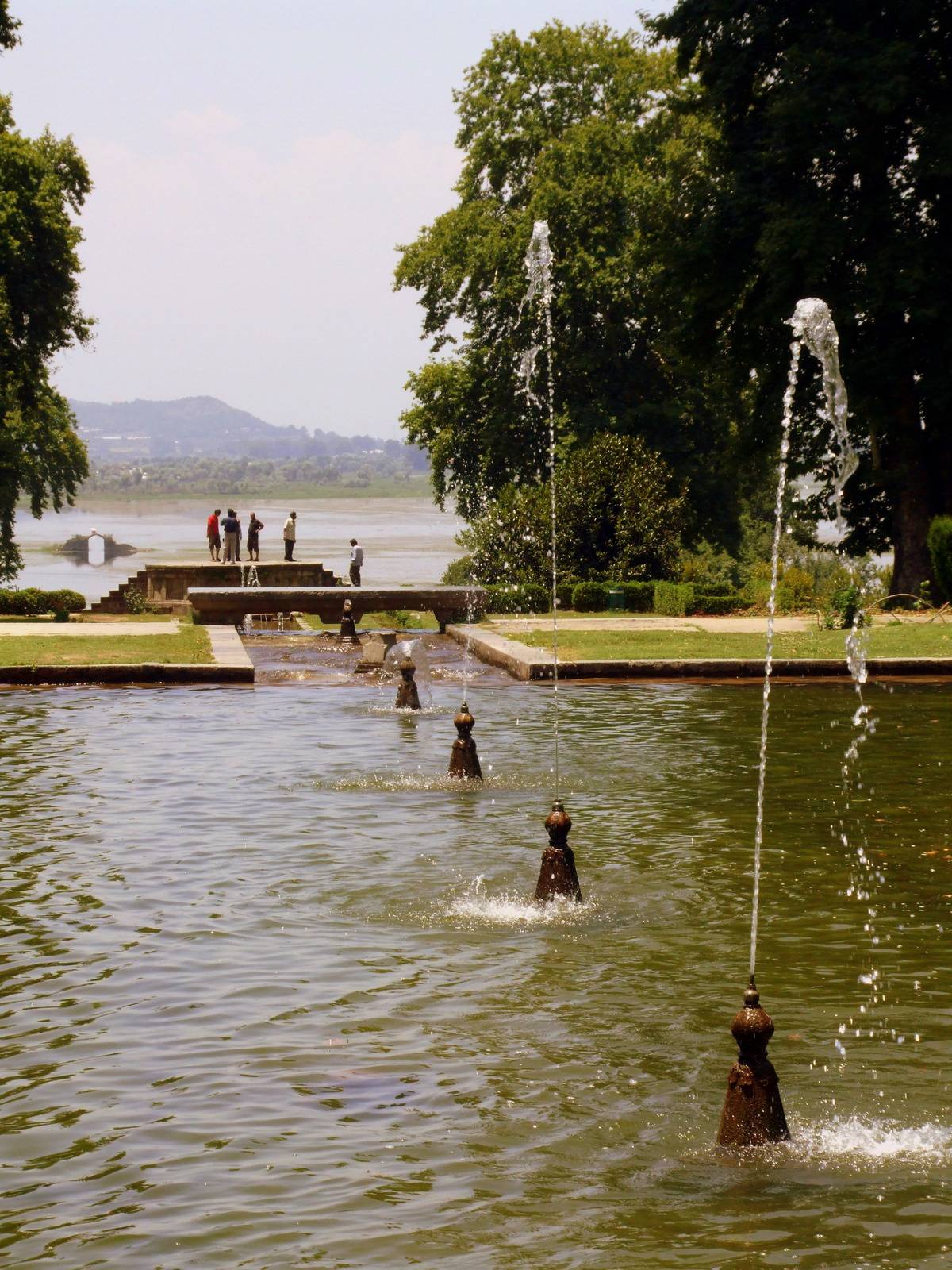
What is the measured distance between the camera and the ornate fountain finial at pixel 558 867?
30.0 ft

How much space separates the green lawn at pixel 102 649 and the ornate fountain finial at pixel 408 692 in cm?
450

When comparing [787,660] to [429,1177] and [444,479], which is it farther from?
[444,479]

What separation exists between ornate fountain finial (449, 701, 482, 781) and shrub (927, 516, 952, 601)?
15649mm

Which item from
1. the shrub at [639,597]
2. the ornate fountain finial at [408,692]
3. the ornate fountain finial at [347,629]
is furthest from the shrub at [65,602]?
the ornate fountain finial at [408,692]

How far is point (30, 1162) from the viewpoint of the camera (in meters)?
5.73

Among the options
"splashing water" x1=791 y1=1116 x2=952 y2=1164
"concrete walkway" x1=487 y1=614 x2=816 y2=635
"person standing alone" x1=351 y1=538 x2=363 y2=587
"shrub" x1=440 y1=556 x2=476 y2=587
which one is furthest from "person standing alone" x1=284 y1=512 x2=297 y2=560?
"splashing water" x1=791 y1=1116 x2=952 y2=1164

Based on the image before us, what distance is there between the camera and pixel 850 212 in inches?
1267

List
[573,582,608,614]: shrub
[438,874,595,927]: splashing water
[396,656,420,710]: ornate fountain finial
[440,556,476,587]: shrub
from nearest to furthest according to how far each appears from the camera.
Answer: [438,874,595,927]: splashing water
[396,656,420,710]: ornate fountain finial
[573,582,608,614]: shrub
[440,556,476,587]: shrub

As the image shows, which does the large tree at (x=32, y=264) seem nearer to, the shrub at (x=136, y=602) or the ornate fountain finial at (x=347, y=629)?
the shrub at (x=136, y=602)

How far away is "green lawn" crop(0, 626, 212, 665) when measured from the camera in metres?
21.3

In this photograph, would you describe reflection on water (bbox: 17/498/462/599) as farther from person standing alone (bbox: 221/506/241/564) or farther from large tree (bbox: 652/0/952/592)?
large tree (bbox: 652/0/952/592)

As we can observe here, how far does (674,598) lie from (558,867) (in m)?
24.8

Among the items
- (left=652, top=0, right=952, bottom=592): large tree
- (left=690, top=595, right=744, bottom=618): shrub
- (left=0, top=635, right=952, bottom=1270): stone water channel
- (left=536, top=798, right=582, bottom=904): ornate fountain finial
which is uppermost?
(left=652, top=0, right=952, bottom=592): large tree

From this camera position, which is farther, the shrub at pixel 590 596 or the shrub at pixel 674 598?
the shrub at pixel 590 596
